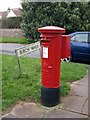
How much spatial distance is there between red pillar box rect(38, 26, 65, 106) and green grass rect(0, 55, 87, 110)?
387mm

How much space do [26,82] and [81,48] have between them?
4.06 m

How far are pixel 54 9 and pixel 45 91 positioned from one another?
1337cm

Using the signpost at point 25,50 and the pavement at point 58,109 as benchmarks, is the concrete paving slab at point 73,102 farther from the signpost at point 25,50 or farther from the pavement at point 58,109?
the signpost at point 25,50

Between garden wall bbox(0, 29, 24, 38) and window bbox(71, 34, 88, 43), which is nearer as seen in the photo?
window bbox(71, 34, 88, 43)

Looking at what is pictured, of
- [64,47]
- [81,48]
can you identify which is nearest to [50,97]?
[64,47]

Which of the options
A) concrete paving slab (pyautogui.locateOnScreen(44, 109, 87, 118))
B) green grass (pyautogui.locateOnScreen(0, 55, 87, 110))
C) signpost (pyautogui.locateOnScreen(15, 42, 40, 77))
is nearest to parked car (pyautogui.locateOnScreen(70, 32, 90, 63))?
green grass (pyautogui.locateOnScreen(0, 55, 87, 110))

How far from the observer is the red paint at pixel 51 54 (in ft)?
14.4

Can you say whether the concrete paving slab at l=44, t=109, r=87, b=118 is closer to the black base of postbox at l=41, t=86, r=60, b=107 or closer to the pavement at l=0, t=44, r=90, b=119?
the pavement at l=0, t=44, r=90, b=119

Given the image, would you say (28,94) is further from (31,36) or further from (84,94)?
(31,36)

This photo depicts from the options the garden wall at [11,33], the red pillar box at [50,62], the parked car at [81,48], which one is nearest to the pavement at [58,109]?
the red pillar box at [50,62]

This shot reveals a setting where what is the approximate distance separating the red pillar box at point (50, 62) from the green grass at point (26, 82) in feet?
1.27

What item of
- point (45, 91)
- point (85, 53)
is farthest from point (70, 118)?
point (85, 53)

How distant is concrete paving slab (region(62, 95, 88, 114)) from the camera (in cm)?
451

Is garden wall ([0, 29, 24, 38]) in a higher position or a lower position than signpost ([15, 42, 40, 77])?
lower
